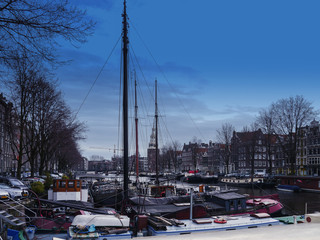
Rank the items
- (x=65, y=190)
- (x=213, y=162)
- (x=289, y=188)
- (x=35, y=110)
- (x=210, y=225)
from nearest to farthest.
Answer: (x=210, y=225) → (x=65, y=190) → (x=35, y=110) → (x=289, y=188) → (x=213, y=162)

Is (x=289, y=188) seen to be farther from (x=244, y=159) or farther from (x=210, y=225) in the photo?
(x=244, y=159)

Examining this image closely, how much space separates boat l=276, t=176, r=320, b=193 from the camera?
5705 centimetres

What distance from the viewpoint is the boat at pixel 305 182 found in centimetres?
5705

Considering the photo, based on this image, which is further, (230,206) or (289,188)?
(289,188)

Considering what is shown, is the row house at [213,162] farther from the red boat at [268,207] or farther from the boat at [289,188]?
the red boat at [268,207]

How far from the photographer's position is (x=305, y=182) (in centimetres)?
5928

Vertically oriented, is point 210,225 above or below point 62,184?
below

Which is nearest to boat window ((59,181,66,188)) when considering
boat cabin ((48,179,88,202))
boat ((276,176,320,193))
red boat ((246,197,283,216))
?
boat cabin ((48,179,88,202))

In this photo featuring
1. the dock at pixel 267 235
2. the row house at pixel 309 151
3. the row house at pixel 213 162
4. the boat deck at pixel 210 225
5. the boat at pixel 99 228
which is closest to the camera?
the dock at pixel 267 235

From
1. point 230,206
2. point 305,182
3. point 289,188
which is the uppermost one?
point 230,206

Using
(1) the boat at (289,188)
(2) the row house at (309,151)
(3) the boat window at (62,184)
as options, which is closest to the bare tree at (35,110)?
(3) the boat window at (62,184)

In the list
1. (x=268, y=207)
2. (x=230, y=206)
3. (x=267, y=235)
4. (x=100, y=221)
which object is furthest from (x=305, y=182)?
(x=267, y=235)

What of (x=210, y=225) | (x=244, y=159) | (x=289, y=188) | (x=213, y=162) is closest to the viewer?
(x=210, y=225)

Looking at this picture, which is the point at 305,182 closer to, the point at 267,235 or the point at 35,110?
the point at 35,110
